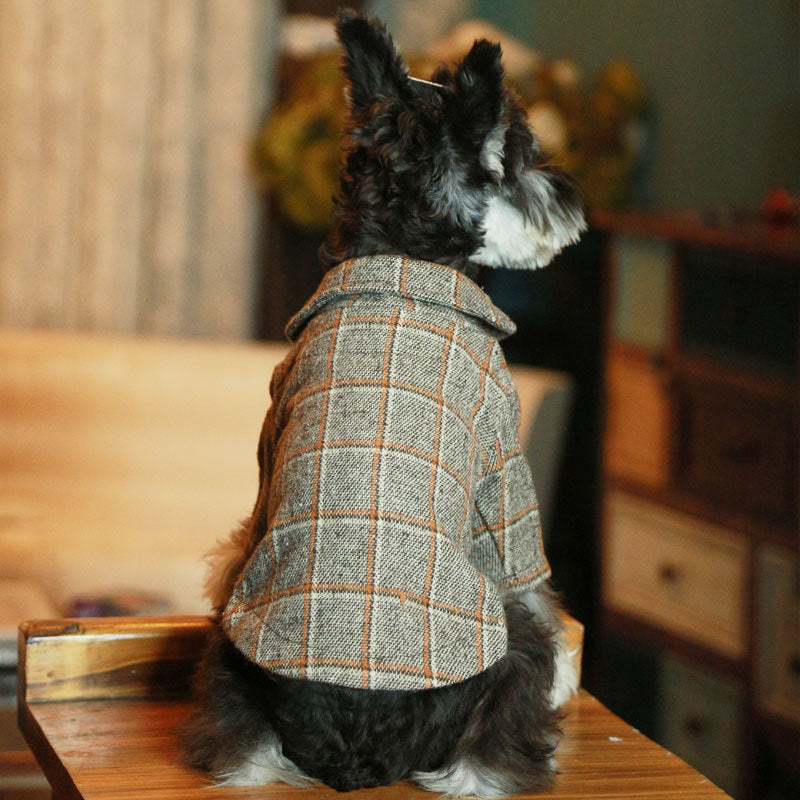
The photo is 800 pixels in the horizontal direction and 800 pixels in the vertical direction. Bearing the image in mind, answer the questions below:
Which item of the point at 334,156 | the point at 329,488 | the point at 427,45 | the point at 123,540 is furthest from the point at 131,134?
the point at 329,488

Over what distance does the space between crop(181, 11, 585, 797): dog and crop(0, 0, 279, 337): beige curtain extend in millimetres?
2475

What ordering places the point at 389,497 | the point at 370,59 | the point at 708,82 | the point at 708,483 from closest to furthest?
the point at 389,497
the point at 370,59
the point at 708,483
the point at 708,82

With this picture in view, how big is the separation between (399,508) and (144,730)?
321 mm

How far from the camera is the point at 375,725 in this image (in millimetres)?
940

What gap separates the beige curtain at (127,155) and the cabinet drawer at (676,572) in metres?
1.41

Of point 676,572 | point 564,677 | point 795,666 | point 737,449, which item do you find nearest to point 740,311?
point 737,449

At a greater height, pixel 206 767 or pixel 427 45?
pixel 427 45

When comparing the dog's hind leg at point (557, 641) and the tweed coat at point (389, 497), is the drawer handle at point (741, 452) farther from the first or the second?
the tweed coat at point (389, 497)

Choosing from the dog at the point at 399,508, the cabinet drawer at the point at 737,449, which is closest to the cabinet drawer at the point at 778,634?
the cabinet drawer at the point at 737,449

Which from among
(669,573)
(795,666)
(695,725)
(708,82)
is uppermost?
(708,82)

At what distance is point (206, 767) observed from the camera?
958 millimetres

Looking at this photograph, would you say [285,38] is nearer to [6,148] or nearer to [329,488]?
Answer: [6,148]

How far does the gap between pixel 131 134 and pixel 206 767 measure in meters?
2.73

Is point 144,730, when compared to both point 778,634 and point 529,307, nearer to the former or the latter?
point 778,634
